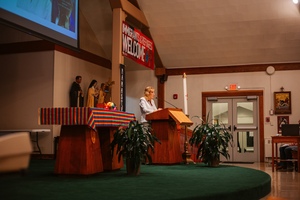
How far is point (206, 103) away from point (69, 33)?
252 inches

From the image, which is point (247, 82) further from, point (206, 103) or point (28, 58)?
point (28, 58)

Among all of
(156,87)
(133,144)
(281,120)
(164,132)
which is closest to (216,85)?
(156,87)

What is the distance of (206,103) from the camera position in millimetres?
11914

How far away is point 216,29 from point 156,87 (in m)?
2.81

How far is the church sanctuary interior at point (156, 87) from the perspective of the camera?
14.3ft

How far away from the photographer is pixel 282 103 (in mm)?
11211

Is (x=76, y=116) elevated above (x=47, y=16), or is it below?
below

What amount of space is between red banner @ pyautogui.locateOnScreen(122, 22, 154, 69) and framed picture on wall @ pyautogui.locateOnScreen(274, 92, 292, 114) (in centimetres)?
383

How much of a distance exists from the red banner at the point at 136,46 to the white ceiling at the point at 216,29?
0.85 m

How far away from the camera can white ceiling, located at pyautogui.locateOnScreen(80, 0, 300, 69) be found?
989 centimetres

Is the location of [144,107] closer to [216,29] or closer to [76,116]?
[76,116]

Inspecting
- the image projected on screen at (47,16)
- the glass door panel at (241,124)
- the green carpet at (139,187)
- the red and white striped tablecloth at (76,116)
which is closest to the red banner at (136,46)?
the image projected on screen at (47,16)

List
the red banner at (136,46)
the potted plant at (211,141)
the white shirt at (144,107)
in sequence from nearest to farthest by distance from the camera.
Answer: the potted plant at (211,141)
the white shirt at (144,107)
the red banner at (136,46)

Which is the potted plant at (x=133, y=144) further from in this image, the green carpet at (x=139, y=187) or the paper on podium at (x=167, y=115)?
the paper on podium at (x=167, y=115)
